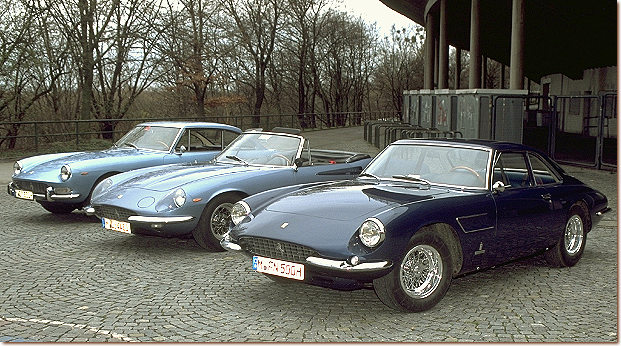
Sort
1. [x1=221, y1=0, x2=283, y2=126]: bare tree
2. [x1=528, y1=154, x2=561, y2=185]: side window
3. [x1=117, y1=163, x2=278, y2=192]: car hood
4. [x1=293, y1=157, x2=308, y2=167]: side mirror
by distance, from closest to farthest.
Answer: [x1=528, y1=154, x2=561, y2=185]: side window → [x1=117, y1=163, x2=278, y2=192]: car hood → [x1=293, y1=157, x2=308, y2=167]: side mirror → [x1=221, y1=0, x2=283, y2=126]: bare tree

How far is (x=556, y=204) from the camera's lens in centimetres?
667

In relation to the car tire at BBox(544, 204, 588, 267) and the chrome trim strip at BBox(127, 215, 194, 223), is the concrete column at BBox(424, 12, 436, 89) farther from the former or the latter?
the chrome trim strip at BBox(127, 215, 194, 223)

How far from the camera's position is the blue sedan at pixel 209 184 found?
23.8 ft

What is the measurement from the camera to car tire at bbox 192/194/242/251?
7449 mm

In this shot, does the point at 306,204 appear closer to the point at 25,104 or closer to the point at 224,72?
the point at 25,104

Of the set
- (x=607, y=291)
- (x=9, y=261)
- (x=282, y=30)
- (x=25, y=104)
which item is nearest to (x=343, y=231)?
(x=607, y=291)

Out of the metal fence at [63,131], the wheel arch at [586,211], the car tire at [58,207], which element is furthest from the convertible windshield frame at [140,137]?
the metal fence at [63,131]

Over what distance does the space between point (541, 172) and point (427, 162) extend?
134 cm

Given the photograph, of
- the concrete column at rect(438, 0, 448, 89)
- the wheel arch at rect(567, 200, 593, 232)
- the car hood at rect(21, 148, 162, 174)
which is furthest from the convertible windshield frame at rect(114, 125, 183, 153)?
the concrete column at rect(438, 0, 448, 89)

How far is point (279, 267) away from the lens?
5.21m

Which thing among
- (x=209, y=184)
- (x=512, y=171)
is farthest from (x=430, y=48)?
(x=512, y=171)

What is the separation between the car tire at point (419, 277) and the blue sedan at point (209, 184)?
2863 mm

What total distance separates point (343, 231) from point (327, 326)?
0.71 m

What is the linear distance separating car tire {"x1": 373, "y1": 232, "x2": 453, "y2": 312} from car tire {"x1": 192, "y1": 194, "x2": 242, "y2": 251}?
283 cm
